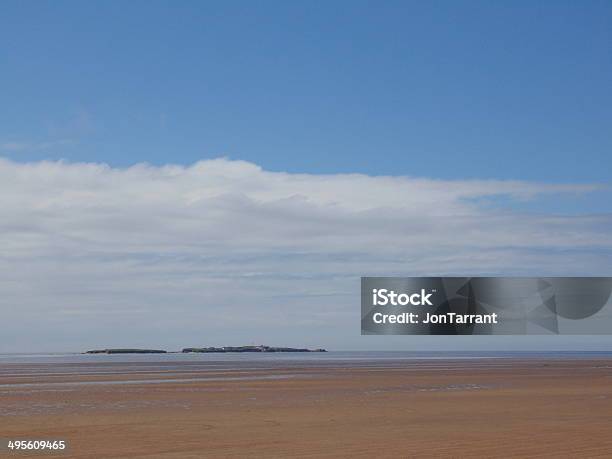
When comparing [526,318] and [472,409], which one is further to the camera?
[526,318]

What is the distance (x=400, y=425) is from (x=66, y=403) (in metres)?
14.4

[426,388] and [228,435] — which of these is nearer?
[228,435]

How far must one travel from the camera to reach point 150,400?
3170cm

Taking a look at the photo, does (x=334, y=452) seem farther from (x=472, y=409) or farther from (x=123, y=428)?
(x=472, y=409)

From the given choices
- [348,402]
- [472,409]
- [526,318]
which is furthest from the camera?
[526,318]

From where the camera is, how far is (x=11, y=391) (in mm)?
38438

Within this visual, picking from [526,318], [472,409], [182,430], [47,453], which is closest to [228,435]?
[182,430]

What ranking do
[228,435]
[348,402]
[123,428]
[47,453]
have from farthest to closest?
[348,402], [123,428], [228,435], [47,453]

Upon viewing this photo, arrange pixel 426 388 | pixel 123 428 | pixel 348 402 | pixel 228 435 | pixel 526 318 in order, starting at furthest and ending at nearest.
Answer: pixel 426 388
pixel 526 318
pixel 348 402
pixel 123 428
pixel 228 435

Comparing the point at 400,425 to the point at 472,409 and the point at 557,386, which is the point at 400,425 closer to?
the point at 472,409

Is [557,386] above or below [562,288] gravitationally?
below

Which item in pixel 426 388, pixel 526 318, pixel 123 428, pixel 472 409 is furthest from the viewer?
pixel 426 388

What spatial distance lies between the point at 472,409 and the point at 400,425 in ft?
18.4

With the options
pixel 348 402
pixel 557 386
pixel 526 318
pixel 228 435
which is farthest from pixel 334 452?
pixel 557 386
